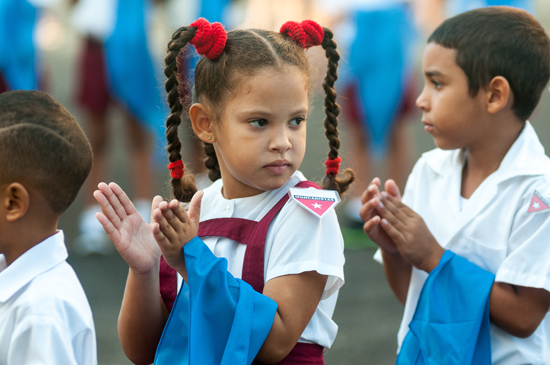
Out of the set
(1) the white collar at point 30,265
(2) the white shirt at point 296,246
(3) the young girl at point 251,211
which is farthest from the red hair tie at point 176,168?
(1) the white collar at point 30,265

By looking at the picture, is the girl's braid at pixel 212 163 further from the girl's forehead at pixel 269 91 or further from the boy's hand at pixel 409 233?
the boy's hand at pixel 409 233

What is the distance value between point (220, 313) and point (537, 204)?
98 centimetres

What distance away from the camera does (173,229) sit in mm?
1571

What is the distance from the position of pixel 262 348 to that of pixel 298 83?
0.68m

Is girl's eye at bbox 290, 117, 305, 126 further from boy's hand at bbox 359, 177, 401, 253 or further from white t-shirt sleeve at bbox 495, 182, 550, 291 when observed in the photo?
white t-shirt sleeve at bbox 495, 182, 550, 291

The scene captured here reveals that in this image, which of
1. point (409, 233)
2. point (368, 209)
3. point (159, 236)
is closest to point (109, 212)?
point (159, 236)

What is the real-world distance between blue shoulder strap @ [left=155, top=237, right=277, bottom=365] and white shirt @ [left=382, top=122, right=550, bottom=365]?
76cm

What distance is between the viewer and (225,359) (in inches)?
61.3

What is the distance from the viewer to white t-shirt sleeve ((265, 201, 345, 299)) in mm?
1625

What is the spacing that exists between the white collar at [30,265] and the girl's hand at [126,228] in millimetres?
171

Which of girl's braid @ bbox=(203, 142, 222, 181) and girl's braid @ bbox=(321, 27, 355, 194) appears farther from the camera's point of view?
girl's braid @ bbox=(203, 142, 222, 181)

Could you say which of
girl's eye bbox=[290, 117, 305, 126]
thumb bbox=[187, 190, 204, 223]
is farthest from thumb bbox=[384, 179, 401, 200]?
thumb bbox=[187, 190, 204, 223]

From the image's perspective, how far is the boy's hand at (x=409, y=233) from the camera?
77.9 inches

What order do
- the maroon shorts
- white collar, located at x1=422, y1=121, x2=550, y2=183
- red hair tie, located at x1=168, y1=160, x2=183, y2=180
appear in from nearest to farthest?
red hair tie, located at x1=168, y1=160, x2=183, y2=180
white collar, located at x1=422, y1=121, x2=550, y2=183
the maroon shorts
